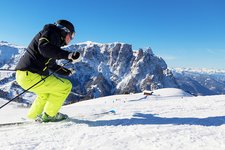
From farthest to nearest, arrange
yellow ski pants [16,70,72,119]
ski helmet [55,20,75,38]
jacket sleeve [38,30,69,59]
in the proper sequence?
yellow ski pants [16,70,72,119], ski helmet [55,20,75,38], jacket sleeve [38,30,69,59]

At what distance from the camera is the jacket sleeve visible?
24.6ft

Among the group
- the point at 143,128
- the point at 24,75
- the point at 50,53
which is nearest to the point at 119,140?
the point at 143,128

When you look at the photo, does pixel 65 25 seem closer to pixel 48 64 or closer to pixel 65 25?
pixel 65 25

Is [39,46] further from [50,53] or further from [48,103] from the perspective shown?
[48,103]

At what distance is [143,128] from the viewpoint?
23.0 ft

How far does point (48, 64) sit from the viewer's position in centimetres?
823

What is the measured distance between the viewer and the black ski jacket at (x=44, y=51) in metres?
7.52

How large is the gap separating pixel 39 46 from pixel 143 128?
3.04m

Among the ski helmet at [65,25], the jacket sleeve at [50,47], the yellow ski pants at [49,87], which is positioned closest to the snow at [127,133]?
the yellow ski pants at [49,87]

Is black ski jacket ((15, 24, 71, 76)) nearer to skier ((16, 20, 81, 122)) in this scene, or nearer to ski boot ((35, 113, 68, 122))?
skier ((16, 20, 81, 122))

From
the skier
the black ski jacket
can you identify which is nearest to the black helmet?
the skier

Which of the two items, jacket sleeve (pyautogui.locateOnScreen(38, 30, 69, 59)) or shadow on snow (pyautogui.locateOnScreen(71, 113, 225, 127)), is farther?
shadow on snow (pyautogui.locateOnScreen(71, 113, 225, 127))

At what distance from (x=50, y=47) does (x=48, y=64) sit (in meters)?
0.83

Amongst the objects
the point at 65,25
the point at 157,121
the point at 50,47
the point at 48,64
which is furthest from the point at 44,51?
the point at 157,121
